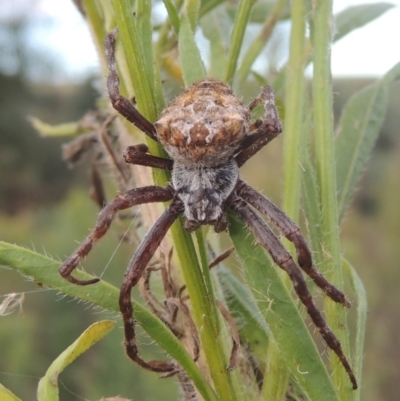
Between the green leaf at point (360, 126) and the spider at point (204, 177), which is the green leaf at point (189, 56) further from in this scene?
the green leaf at point (360, 126)

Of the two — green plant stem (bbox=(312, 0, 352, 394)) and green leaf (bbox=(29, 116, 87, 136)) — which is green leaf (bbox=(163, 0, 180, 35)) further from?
green leaf (bbox=(29, 116, 87, 136))

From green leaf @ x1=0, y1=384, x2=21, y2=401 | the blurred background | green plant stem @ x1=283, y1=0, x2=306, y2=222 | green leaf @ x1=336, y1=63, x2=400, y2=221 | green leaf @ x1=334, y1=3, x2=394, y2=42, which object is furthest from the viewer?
the blurred background

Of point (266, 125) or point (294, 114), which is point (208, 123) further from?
point (294, 114)

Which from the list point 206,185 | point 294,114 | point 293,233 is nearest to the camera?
point 294,114

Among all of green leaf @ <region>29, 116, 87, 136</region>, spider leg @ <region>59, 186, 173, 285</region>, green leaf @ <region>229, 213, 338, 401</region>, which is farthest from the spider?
green leaf @ <region>29, 116, 87, 136</region>

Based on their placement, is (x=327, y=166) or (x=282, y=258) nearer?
(x=327, y=166)

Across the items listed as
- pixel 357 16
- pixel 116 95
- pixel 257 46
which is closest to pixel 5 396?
pixel 116 95

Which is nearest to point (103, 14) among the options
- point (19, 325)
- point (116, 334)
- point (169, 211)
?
point (169, 211)

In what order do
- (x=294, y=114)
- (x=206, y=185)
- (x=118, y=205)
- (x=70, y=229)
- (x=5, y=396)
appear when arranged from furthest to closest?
(x=70, y=229)
(x=206, y=185)
(x=118, y=205)
(x=294, y=114)
(x=5, y=396)
